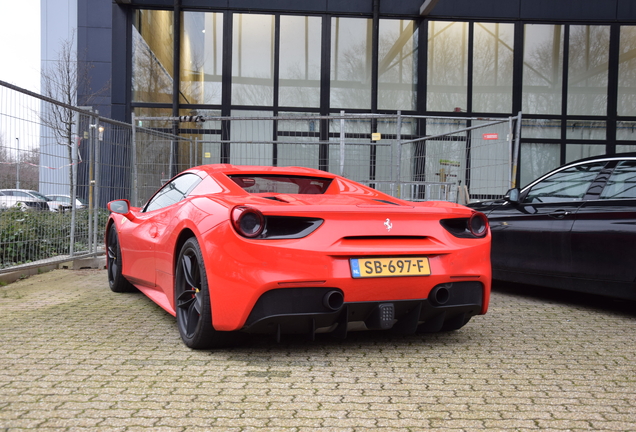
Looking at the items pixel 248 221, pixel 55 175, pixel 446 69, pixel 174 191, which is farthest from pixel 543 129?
pixel 248 221

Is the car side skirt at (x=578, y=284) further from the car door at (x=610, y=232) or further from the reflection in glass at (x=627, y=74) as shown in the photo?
the reflection in glass at (x=627, y=74)

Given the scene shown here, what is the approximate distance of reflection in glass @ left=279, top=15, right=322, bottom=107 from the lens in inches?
536

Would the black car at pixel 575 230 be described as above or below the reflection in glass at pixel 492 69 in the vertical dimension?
below

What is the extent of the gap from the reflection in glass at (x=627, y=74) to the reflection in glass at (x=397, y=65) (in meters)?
5.52

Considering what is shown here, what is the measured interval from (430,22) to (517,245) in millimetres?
10008

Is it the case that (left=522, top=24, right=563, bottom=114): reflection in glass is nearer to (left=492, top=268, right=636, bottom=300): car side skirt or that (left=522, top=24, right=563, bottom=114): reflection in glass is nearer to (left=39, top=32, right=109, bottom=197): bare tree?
(left=492, top=268, right=636, bottom=300): car side skirt

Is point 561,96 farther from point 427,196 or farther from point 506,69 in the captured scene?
point 427,196

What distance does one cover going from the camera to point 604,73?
14.5m

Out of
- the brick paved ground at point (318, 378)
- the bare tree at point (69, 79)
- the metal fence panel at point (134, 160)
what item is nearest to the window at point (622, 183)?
the brick paved ground at point (318, 378)

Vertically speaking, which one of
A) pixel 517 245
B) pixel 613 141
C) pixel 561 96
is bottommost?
pixel 517 245

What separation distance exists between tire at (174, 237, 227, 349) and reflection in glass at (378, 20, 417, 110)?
11.1m

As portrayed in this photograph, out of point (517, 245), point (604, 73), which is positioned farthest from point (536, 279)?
point (604, 73)

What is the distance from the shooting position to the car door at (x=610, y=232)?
4457 mm

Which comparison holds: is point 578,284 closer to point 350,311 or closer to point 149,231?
point 350,311
